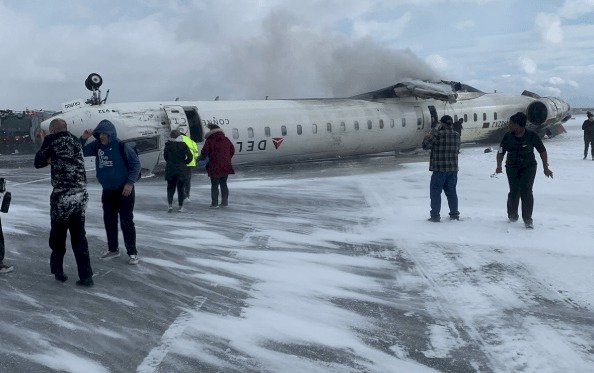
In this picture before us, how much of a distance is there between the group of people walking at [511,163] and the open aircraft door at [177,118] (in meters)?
9.28

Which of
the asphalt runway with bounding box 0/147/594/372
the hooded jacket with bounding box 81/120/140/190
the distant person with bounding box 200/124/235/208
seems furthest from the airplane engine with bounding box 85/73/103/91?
the hooded jacket with bounding box 81/120/140/190

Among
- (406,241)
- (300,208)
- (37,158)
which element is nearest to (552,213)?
(406,241)

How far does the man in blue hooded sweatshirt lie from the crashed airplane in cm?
947

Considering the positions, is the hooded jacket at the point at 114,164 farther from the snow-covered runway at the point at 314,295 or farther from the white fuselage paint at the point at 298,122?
the white fuselage paint at the point at 298,122

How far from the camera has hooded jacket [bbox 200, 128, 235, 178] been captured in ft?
36.9

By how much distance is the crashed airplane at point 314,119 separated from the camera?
16500 mm

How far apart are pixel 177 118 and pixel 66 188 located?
11080 mm

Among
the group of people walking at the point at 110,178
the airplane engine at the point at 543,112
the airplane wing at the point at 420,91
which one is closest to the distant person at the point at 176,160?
the group of people walking at the point at 110,178

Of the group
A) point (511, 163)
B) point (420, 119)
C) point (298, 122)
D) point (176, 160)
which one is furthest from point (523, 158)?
point (420, 119)

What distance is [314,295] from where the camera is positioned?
19.7 feet

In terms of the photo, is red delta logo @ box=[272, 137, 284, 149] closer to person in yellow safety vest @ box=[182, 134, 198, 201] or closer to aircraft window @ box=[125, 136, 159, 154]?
aircraft window @ box=[125, 136, 159, 154]

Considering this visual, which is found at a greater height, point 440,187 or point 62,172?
point 62,172

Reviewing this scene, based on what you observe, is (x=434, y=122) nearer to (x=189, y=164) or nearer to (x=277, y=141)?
(x=277, y=141)

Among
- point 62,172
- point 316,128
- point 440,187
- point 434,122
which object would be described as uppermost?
point 434,122
